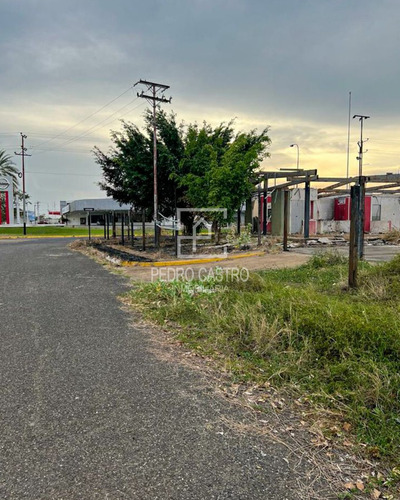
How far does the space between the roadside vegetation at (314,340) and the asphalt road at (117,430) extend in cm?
63

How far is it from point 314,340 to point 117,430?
2.23 meters

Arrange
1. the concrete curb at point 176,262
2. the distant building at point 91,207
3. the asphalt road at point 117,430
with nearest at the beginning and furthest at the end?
the asphalt road at point 117,430 → the concrete curb at point 176,262 → the distant building at point 91,207

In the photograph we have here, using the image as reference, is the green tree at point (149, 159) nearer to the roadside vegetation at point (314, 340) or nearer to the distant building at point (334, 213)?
the distant building at point (334, 213)

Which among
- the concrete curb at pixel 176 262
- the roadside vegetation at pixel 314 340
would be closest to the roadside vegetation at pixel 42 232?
the concrete curb at pixel 176 262

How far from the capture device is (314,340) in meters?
3.79

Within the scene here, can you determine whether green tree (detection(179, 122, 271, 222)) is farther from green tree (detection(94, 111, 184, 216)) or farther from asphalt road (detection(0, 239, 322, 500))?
asphalt road (detection(0, 239, 322, 500))

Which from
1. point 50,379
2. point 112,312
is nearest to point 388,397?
point 50,379

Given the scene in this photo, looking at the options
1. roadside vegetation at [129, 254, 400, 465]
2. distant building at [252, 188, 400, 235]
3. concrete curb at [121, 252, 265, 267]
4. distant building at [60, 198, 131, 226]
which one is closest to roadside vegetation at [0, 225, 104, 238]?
distant building at [60, 198, 131, 226]

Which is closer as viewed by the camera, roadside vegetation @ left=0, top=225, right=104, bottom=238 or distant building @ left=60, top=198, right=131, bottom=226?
roadside vegetation @ left=0, top=225, right=104, bottom=238

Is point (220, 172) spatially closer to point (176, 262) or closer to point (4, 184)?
point (176, 262)

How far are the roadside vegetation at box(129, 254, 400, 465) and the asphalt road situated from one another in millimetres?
632

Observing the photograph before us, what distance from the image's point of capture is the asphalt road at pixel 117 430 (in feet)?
6.58

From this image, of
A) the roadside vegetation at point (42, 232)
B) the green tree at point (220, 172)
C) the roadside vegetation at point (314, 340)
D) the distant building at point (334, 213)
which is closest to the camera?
the roadside vegetation at point (314, 340)

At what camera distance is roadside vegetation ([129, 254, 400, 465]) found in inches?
109
